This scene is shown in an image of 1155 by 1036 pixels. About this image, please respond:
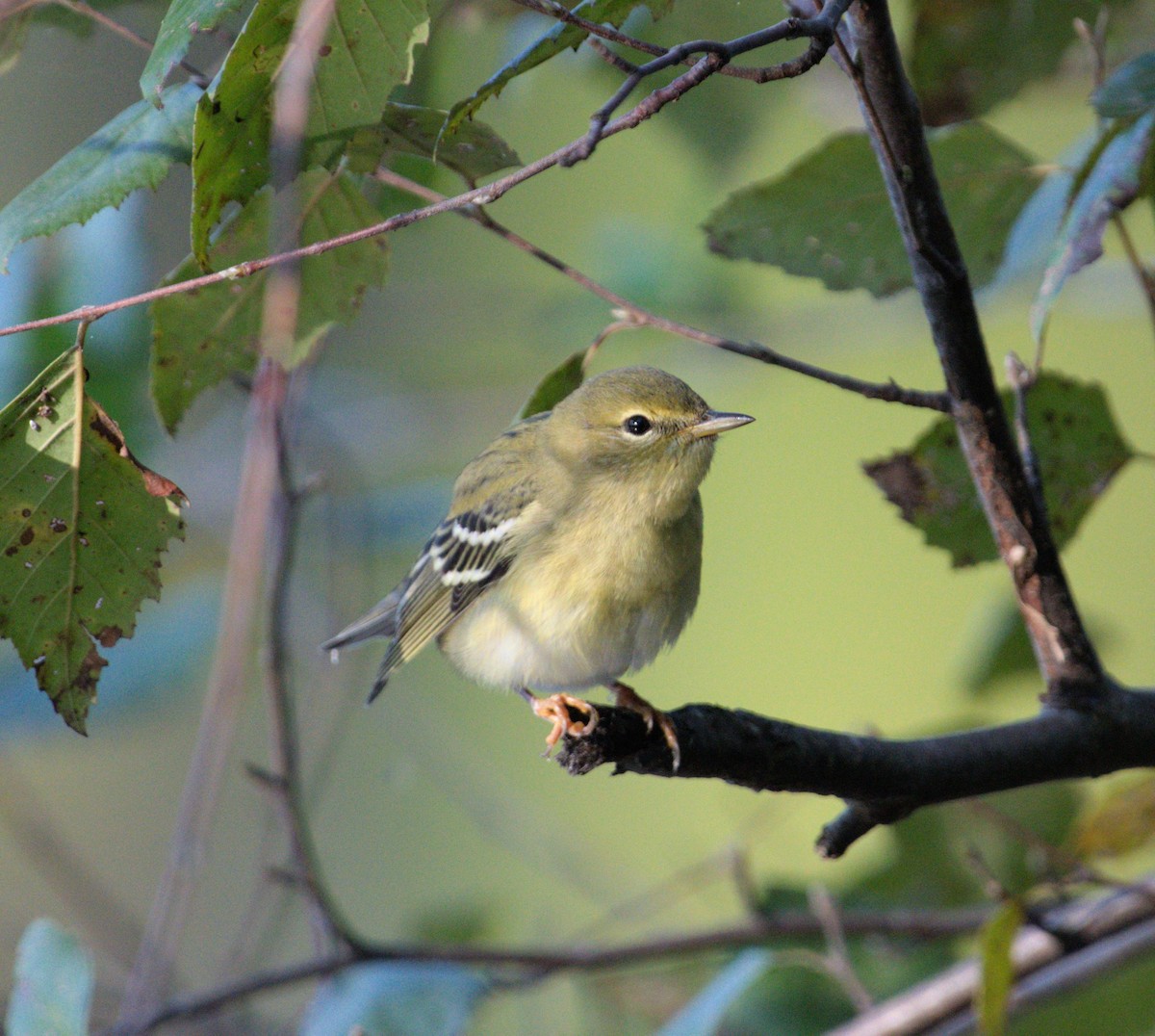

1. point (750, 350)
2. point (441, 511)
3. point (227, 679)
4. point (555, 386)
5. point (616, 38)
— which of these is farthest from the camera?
point (441, 511)

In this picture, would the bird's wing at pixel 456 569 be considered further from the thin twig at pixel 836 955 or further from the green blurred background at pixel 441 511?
the thin twig at pixel 836 955

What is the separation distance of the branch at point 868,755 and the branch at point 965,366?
55mm

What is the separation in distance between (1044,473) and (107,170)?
1238 millimetres

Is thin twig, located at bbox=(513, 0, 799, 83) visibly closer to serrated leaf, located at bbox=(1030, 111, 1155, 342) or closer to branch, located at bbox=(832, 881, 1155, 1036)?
serrated leaf, located at bbox=(1030, 111, 1155, 342)

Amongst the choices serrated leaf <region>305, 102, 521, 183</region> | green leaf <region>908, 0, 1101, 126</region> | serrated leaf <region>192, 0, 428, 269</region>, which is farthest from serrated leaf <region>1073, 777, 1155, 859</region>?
serrated leaf <region>192, 0, 428, 269</region>

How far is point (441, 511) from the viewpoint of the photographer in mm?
2947

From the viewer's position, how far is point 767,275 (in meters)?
4.96

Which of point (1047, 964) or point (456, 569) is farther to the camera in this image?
point (456, 569)

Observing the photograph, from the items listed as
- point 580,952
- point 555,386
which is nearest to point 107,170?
point 555,386

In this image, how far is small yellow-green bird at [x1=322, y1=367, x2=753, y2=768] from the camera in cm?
205

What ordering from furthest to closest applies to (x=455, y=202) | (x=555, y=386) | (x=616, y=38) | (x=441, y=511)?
(x=441, y=511) → (x=555, y=386) → (x=455, y=202) → (x=616, y=38)

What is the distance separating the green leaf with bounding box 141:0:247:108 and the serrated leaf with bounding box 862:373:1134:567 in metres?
0.99

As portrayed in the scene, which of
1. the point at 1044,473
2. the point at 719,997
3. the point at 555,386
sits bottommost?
the point at 719,997

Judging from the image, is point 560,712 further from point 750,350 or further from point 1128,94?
point 1128,94
